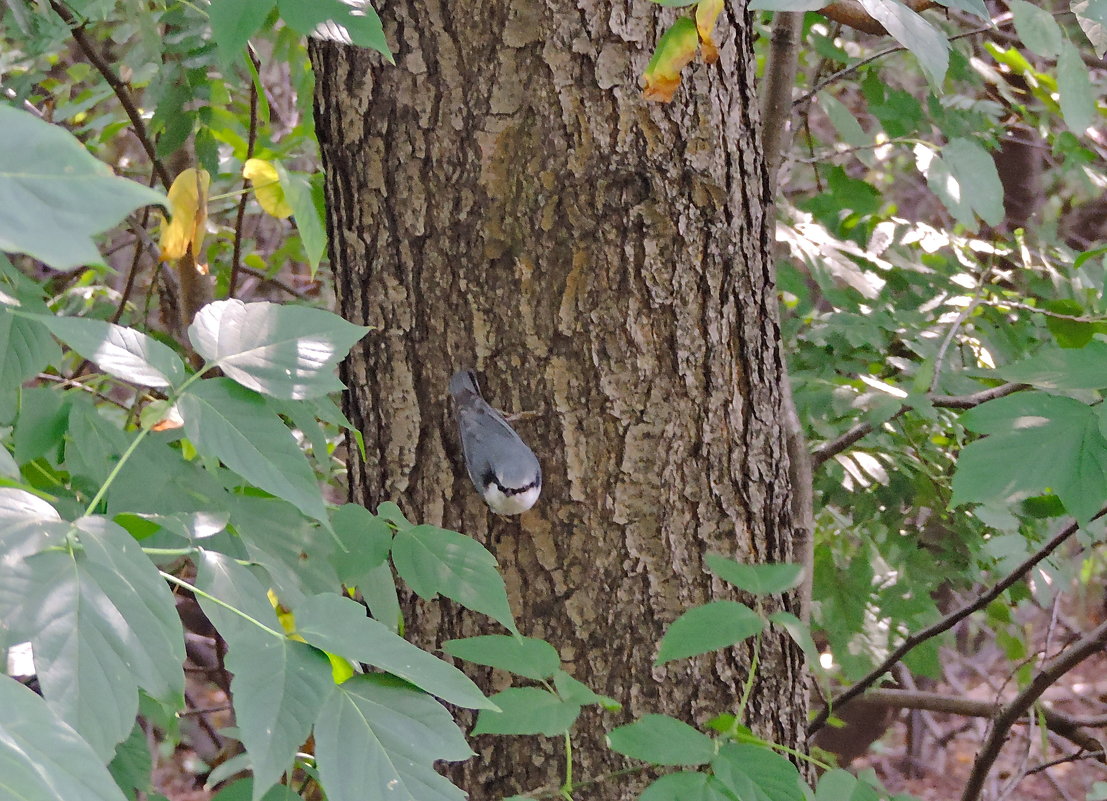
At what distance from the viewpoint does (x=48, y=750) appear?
36 centimetres

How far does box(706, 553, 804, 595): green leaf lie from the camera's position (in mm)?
844

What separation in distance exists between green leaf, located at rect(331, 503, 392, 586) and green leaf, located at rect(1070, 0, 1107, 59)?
→ 0.75 meters

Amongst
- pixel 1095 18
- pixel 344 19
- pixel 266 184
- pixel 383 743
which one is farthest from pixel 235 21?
pixel 1095 18

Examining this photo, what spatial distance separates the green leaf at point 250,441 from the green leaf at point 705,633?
0.34 meters

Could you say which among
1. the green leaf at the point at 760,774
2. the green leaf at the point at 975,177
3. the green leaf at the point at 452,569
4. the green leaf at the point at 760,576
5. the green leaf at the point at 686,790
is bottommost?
the green leaf at the point at 686,790

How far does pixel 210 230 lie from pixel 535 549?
1371 millimetres

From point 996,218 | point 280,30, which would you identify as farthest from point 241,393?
point 996,218

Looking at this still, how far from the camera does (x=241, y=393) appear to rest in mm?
691

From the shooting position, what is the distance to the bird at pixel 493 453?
962 mm

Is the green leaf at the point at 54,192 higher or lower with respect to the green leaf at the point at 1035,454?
higher

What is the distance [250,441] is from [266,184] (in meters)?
0.49

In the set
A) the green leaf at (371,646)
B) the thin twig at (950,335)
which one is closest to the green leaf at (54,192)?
the green leaf at (371,646)

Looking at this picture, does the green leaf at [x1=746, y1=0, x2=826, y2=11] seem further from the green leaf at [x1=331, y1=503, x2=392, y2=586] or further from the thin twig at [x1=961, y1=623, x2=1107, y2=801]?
the thin twig at [x1=961, y1=623, x2=1107, y2=801]

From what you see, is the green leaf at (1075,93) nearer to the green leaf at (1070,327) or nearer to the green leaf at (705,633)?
the green leaf at (1070,327)
